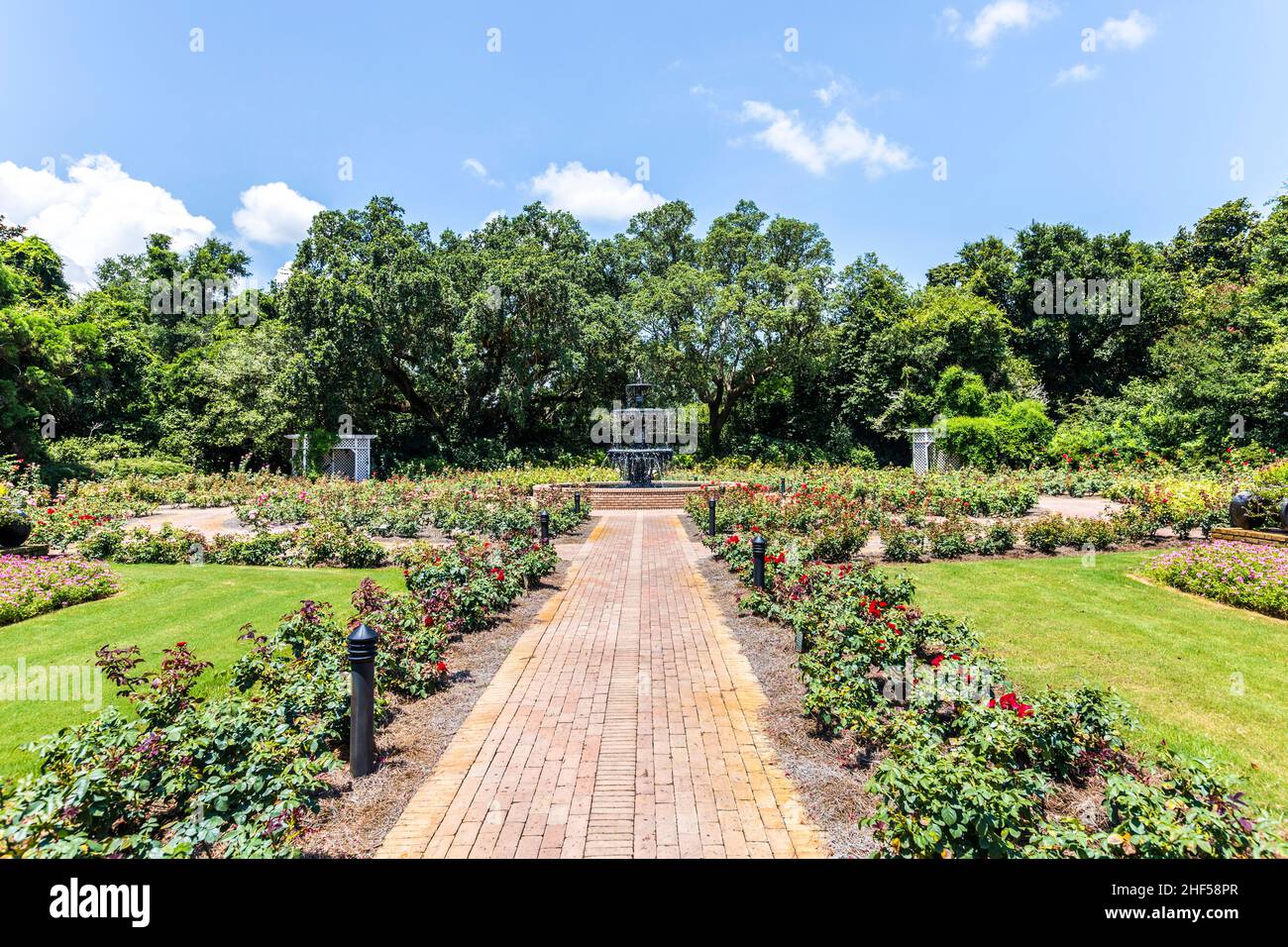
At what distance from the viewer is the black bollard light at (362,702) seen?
3875mm

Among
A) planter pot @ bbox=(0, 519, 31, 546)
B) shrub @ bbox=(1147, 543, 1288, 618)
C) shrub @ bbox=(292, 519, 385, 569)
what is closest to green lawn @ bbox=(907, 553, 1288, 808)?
shrub @ bbox=(1147, 543, 1288, 618)

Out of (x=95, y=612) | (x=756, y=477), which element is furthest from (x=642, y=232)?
(x=95, y=612)

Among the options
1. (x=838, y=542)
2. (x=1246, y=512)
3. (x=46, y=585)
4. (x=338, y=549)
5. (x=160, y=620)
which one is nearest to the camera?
(x=160, y=620)

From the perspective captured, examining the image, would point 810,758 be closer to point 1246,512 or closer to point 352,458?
point 1246,512

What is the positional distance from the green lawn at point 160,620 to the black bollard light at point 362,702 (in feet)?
6.88

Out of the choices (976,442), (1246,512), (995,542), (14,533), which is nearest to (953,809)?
(995,542)

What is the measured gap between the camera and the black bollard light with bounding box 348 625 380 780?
388cm

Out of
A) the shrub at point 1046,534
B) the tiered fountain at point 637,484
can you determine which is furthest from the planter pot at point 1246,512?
the tiered fountain at point 637,484

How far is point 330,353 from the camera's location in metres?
25.1

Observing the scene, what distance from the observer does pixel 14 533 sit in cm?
1041

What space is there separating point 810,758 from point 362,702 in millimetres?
2949

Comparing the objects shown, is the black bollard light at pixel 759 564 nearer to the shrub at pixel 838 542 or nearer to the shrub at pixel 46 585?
the shrub at pixel 838 542

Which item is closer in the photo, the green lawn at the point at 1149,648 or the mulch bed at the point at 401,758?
the mulch bed at the point at 401,758
